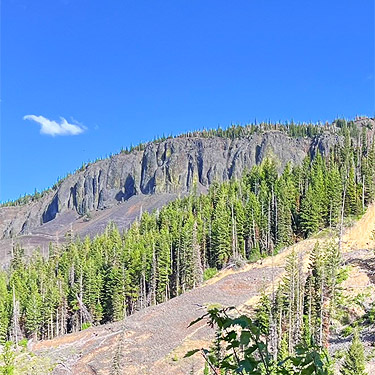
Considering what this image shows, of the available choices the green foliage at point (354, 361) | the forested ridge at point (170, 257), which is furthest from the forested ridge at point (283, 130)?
the green foliage at point (354, 361)

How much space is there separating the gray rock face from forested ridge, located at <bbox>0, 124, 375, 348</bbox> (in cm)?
7749

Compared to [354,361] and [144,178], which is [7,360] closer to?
[354,361]

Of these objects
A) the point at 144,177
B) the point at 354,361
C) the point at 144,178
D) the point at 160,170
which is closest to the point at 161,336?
the point at 354,361

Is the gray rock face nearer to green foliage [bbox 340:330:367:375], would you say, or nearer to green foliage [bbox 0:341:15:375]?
green foliage [bbox 340:330:367:375]

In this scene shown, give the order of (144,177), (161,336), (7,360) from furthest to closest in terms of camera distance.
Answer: (144,177)
(161,336)
(7,360)

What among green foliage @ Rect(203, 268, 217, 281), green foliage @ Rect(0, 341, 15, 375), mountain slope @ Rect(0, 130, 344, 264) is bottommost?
green foliage @ Rect(0, 341, 15, 375)

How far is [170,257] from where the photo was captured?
61938 mm

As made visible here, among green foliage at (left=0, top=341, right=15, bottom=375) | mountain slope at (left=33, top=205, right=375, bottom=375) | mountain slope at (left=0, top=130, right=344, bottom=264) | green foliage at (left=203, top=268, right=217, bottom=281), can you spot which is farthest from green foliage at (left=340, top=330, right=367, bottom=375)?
mountain slope at (left=0, top=130, right=344, bottom=264)

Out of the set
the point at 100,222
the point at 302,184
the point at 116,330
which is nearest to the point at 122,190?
the point at 100,222

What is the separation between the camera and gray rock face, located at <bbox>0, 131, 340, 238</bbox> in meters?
159

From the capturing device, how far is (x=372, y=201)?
6594cm

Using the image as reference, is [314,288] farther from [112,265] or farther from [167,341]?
[112,265]

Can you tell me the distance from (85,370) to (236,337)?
3661cm

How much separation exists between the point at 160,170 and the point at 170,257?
345 feet
